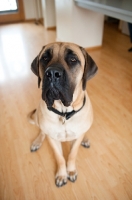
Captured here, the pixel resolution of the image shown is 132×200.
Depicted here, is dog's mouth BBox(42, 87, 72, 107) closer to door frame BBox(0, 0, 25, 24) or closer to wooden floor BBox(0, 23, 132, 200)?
wooden floor BBox(0, 23, 132, 200)

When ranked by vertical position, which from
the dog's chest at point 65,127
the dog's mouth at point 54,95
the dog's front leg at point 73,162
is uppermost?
the dog's mouth at point 54,95

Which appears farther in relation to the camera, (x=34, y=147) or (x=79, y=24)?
(x=79, y=24)

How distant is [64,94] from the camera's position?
0.92 m

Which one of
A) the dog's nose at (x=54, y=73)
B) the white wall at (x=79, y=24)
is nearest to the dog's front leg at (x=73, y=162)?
the dog's nose at (x=54, y=73)

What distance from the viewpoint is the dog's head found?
2.89 ft

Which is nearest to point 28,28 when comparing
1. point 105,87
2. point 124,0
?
point 124,0

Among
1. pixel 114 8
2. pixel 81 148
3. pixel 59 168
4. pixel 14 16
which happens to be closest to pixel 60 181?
pixel 59 168

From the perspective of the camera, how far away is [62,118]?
3.67ft

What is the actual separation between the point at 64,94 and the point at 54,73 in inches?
5.1

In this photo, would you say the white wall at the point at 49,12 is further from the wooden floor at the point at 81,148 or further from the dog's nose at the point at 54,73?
the dog's nose at the point at 54,73

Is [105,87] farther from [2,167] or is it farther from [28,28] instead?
[28,28]

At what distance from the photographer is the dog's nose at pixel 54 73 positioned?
2.78 ft

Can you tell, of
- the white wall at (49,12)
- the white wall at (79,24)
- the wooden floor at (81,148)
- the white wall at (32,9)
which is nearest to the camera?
the wooden floor at (81,148)

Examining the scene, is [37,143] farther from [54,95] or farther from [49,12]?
[49,12]
